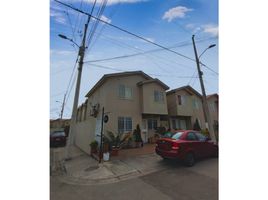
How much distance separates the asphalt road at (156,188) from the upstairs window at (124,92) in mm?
6785

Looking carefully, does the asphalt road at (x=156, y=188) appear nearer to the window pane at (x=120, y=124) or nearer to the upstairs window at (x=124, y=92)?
the window pane at (x=120, y=124)

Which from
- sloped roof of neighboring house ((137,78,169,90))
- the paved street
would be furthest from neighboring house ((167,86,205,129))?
the paved street

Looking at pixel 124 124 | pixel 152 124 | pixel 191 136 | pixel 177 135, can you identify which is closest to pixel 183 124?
pixel 152 124

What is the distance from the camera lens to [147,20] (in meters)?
4.20

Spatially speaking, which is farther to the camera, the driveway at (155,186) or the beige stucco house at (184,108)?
the beige stucco house at (184,108)

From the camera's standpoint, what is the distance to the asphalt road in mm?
4021

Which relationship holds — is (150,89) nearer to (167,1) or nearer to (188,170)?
(188,170)

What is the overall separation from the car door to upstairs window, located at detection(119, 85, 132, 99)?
19.9ft

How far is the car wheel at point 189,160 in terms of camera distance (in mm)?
6214

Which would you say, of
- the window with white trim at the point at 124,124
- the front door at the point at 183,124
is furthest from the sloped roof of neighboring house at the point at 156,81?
the front door at the point at 183,124

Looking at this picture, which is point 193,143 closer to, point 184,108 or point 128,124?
point 128,124

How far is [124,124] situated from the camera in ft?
→ 37.2
